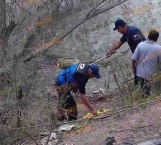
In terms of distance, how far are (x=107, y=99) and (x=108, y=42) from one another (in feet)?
12.8

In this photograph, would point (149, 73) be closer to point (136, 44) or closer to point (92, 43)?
point (136, 44)

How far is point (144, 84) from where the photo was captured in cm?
755

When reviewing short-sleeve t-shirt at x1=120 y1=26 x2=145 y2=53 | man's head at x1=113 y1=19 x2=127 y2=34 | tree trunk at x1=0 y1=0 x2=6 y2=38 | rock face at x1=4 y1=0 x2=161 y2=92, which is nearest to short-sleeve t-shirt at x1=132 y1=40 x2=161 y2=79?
short-sleeve t-shirt at x1=120 y1=26 x2=145 y2=53

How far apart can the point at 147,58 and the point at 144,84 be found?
44 cm

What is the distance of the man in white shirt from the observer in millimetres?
7672

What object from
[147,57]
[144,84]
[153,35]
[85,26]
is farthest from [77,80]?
[85,26]

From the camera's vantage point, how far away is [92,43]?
1311 centimetres

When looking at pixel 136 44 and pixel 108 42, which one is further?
pixel 108 42

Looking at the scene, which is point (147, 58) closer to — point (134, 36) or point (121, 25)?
point (134, 36)

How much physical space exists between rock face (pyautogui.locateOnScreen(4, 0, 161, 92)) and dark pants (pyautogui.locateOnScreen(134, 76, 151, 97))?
3.51 metres

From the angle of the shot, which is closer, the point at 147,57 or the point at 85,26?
the point at 147,57

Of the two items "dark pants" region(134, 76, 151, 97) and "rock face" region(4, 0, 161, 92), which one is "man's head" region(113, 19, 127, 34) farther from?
"rock face" region(4, 0, 161, 92)

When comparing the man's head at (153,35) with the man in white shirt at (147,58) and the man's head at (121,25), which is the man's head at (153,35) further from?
the man's head at (121,25)

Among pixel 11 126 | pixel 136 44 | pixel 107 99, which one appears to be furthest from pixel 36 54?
pixel 11 126
